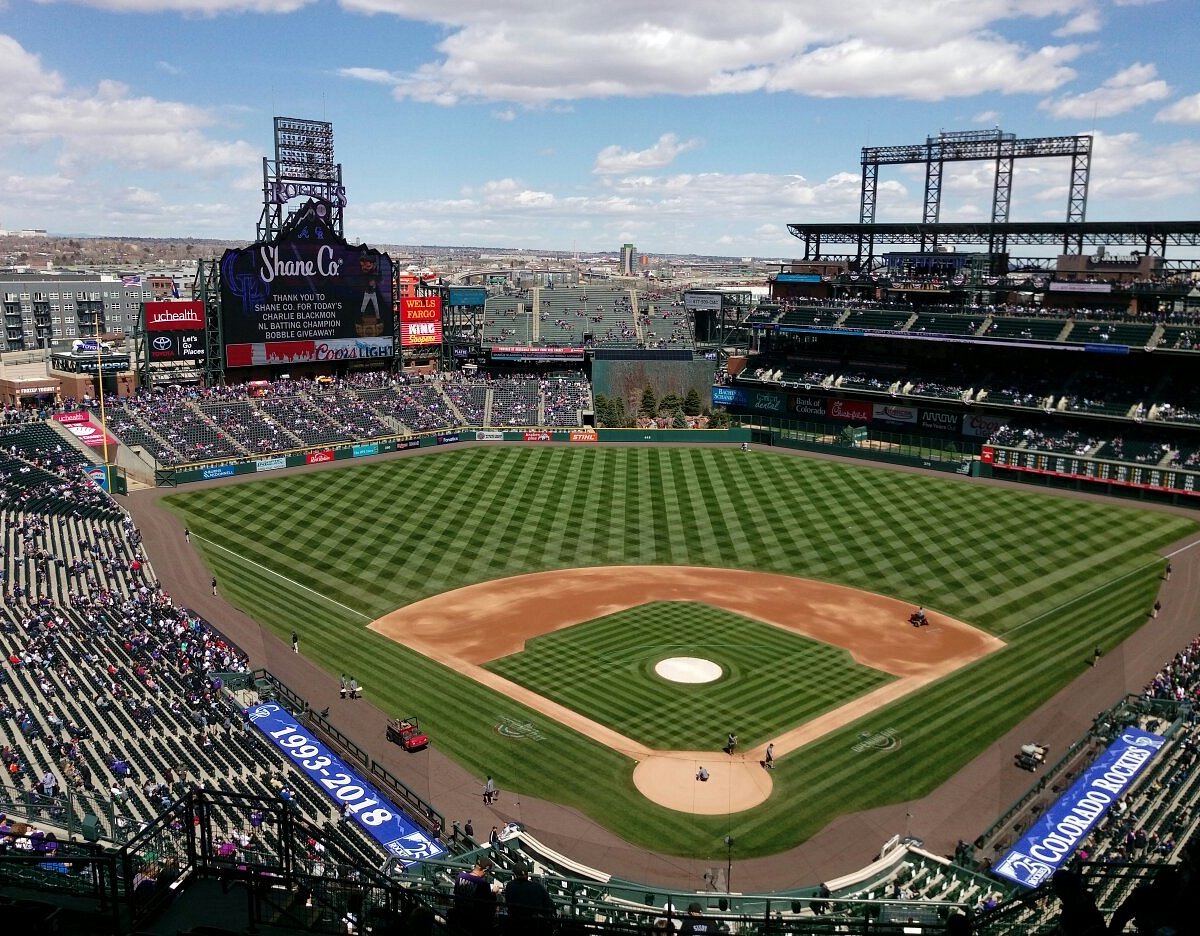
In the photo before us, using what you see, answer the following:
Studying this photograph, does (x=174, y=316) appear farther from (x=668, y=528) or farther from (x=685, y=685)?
(x=685, y=685)

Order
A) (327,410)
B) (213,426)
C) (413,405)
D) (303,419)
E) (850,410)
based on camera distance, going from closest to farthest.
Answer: (213,426) < (303,419) < (327,410) < (413,405) < (850,410)

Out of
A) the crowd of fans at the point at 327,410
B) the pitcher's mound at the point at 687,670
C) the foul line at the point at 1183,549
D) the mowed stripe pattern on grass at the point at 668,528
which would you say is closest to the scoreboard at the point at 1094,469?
the mowed stripe pattern on grass at the point at 668,528

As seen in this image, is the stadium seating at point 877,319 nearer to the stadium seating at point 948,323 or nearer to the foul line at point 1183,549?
the stadium seating at point 948,323

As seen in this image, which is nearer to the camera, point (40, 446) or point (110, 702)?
point (110, 702)

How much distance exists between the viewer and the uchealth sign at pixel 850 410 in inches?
3078

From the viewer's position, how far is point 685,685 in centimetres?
3659

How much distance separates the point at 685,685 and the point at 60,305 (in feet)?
377

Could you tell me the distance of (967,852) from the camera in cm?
2500

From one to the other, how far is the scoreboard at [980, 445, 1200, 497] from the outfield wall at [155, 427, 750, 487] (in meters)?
19.1

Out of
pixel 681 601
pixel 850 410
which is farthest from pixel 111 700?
pixel 850 410

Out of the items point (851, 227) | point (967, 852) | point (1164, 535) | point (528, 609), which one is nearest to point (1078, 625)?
point (1164, 535)

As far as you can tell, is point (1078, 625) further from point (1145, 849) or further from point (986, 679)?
point (1145, 849)

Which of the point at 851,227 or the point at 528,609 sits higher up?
the point at 851,227

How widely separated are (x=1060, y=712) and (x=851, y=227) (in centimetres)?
6206
